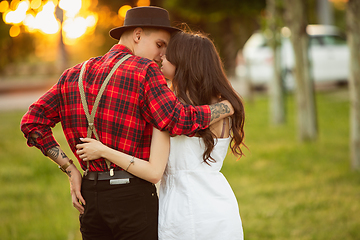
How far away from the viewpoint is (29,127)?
212cm

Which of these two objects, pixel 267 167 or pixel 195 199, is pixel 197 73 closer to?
pixel 195 199

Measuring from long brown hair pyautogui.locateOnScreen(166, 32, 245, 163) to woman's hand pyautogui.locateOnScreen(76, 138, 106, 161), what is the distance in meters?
0.52

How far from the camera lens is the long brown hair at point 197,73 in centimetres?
217

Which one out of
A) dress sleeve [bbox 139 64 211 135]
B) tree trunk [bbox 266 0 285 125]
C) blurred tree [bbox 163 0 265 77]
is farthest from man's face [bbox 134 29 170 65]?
tree trunk [bbox 266 0 285 125]

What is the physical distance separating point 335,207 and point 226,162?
7.54 ft

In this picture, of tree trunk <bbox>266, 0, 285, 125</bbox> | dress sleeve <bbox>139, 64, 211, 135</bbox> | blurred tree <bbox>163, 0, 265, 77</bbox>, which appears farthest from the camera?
blurred tree <bbox>163, 0, 265, 77</bbox>

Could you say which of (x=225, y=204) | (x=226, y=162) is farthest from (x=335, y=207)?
(x=225, y=204)

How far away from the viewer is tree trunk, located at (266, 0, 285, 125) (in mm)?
9188

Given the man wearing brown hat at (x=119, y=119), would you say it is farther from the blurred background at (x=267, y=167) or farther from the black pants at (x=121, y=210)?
the blurred background at (x=267, y=167)

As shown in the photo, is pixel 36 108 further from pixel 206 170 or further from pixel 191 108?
pixel 206 170

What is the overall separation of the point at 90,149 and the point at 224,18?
16.9m

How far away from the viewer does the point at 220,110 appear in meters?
2.11

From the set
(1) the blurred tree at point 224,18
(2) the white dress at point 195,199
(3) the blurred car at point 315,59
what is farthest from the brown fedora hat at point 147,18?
(3) the blurred car at point 315,59

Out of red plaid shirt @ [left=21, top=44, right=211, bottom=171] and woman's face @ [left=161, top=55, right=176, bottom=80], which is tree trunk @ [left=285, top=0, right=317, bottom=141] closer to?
woman's face @ [left=161, top=55, right=176, bottom=80]
